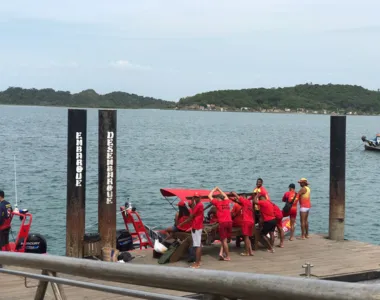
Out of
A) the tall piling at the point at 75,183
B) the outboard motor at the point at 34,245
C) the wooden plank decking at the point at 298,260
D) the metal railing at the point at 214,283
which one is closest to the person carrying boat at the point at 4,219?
the outboard motor at the point at 34,245

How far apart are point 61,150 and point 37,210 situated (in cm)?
3134

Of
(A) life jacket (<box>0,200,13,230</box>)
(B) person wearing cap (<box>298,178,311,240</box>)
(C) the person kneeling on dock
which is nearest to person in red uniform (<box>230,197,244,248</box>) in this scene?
(C) the person kneeling on dock

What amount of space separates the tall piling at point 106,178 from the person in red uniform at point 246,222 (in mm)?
2788

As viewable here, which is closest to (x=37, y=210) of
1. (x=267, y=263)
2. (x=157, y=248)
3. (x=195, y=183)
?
(x=195, y=183)

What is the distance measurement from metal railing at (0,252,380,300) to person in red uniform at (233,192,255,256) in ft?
27.6

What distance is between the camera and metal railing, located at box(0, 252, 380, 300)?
1.95m

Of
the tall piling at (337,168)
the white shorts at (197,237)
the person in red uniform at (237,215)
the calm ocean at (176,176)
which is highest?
the tall piling at (337,168)

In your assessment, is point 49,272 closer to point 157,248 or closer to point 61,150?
point 157,248

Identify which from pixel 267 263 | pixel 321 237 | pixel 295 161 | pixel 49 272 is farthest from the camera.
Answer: pixel 295 161

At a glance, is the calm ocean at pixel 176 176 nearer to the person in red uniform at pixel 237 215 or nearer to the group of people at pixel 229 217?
the group of people at pixel 229 217

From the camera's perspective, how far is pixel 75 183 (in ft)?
37.0

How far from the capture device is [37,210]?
24641 millimetres

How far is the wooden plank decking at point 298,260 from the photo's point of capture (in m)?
9.93

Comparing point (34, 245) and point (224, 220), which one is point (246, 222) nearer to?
point (224, 220)
